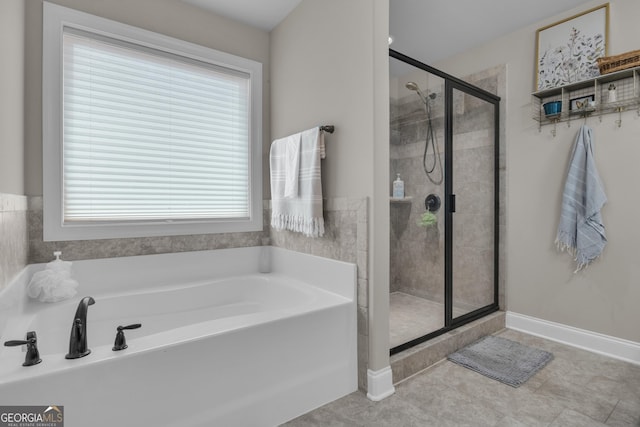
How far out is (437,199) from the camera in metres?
2.71

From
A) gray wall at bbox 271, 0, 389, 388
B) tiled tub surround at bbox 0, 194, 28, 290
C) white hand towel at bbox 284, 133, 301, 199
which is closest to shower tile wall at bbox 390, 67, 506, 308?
gray wall at bbox 271, 0, 389, 388

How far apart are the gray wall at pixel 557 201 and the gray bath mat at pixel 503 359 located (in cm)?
48

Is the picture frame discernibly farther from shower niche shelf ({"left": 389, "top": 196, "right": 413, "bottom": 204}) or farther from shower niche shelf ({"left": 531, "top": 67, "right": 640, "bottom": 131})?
shower niche shelf ({"left": 389, "top": 196, "right": 413, "bottom": 204})

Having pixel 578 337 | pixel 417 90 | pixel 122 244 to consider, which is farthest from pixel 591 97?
pixel 122 244

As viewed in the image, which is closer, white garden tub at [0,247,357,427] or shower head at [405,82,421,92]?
white garden tub at [0,247,357,427]

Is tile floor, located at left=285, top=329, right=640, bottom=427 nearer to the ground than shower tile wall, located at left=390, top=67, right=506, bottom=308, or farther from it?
nearer to the ground

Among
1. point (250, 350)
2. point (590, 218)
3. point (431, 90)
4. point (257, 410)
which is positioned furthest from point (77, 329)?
point (590, 218)

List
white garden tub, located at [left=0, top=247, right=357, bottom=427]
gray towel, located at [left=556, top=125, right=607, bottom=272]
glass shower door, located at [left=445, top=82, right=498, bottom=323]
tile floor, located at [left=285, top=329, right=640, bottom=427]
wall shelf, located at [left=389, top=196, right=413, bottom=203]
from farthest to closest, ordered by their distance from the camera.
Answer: glass shower door, located at [left=445, top=82, right=498, bottom=323] < wall shelf, located at [left=389, top=196, right=413, bottom=203] < gray towel, located at [left=556, top=125, right=607, bottom=272] < tile floor, located at [left=285, top=329, right=640, bottom=427] < white garden tub, located at [left=0, top=247, right=357, bottom=427]

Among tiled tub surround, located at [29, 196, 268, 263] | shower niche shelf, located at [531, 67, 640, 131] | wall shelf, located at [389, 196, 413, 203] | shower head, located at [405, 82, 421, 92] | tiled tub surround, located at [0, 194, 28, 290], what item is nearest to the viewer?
tiled tub surround, located at [0, 194, 28, 290]

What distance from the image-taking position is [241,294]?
2.57 meters

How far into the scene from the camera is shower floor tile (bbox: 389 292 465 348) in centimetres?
230

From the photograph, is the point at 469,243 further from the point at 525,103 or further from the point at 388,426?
the point at 388,426

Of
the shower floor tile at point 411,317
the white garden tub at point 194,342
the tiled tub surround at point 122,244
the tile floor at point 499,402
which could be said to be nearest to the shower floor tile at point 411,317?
the shower floor tile at point 411,317

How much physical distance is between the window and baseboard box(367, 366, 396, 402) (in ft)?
4.91
